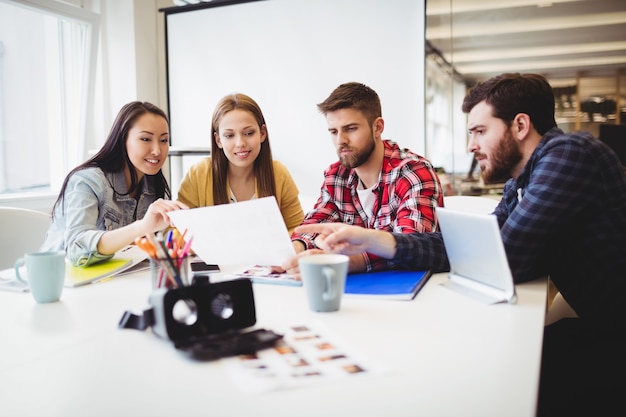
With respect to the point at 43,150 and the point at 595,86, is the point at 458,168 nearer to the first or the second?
the point at 595,86

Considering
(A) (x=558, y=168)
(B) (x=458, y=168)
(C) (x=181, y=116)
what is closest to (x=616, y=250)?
(A) (x=558, y=168)

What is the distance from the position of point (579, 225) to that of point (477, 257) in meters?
0.28

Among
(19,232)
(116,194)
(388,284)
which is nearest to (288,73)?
(116,194)

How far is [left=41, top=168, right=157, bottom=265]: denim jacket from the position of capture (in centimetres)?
148

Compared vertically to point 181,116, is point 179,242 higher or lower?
lower

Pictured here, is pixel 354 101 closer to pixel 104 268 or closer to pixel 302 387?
pixel 104 268

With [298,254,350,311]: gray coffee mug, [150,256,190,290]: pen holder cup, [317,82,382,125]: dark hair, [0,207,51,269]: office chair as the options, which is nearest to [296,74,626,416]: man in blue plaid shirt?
[298,254,350,311]: gray coffee mug

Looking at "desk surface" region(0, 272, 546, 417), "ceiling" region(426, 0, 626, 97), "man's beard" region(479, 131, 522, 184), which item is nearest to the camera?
"desk surface" region(0, 272, 546, 417)

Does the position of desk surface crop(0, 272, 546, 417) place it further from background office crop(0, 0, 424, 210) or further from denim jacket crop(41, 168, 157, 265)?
background office crop(0, 0, 424, 210)

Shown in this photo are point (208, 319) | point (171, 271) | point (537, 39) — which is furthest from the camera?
point (537, 39)

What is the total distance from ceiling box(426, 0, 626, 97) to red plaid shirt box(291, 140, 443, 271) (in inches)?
64.4

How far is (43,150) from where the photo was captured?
3.54 metres

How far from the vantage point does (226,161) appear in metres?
2.12

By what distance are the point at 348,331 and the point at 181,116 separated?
3477 millimetres
